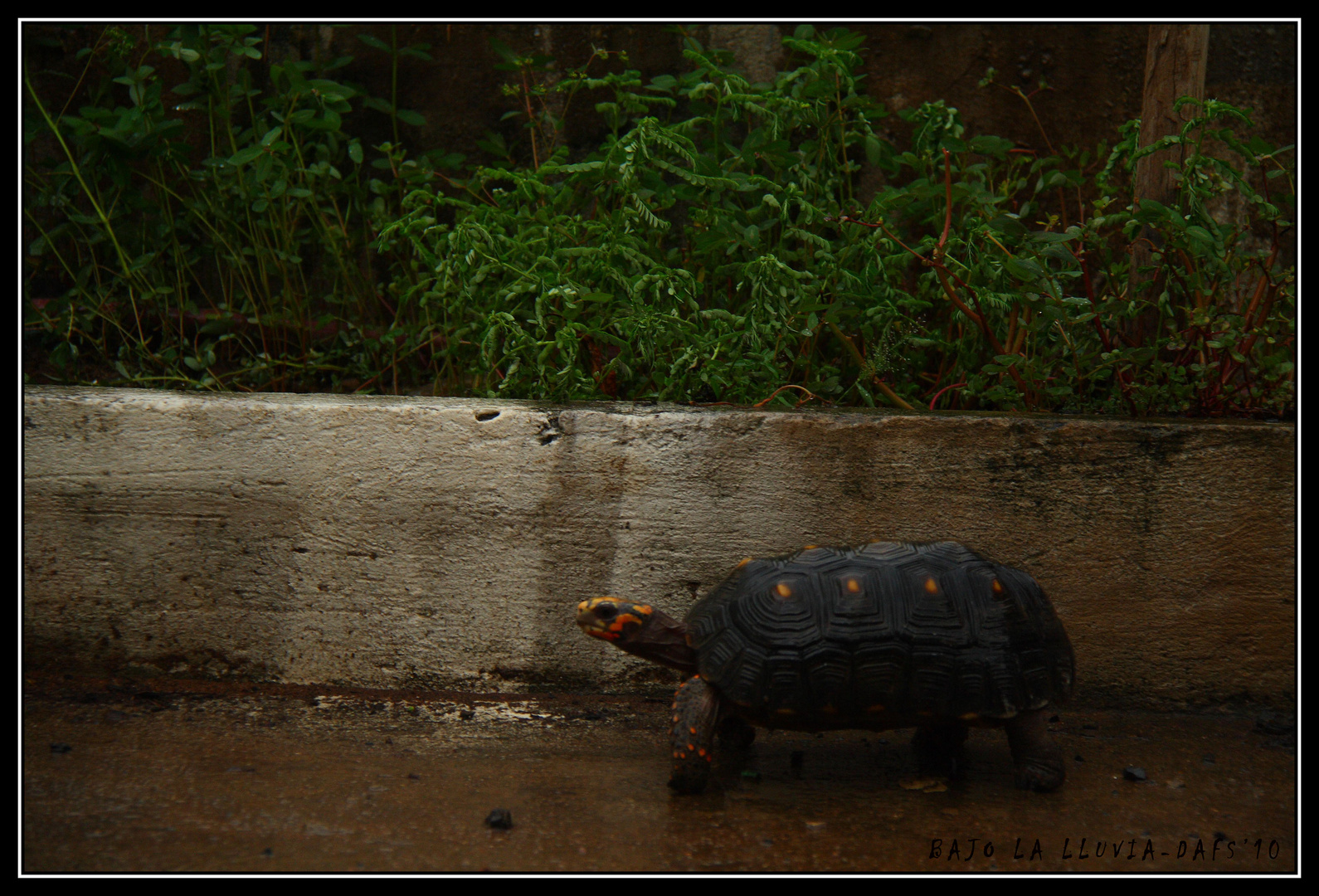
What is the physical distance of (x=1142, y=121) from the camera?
9.93ft

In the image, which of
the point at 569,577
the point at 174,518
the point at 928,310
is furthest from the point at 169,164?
the point at 928,310

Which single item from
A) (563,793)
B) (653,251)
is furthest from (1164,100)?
(563,793)

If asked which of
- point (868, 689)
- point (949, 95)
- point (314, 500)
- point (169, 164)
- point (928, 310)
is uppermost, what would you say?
point (949, 95)

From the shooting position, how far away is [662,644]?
7.49 feet

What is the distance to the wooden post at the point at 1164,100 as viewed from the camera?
2.93m

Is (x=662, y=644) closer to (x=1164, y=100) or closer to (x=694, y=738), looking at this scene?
(x=694, y=738)

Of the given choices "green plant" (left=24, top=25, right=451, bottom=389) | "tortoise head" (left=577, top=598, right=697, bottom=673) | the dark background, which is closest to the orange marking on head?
"tortoise head" (left=577, top=598, right=697, bottom=673)

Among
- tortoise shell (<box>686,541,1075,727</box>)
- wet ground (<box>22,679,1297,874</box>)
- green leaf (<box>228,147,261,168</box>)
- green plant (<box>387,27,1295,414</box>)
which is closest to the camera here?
wet ground (<box>22,679,1297,874</box>)

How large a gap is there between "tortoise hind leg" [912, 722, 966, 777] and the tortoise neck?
63 cm

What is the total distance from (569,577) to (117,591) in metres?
1.39

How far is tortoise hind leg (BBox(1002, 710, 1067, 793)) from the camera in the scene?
7.32 ft

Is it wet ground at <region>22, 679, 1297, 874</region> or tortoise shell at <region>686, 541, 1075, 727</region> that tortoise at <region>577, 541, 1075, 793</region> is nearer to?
tortoise shell at <region>686, 541, 1075, 727</region>

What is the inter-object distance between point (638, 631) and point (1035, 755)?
1018 millimetres

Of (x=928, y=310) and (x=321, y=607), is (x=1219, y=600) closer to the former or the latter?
(x=928, y=310)
